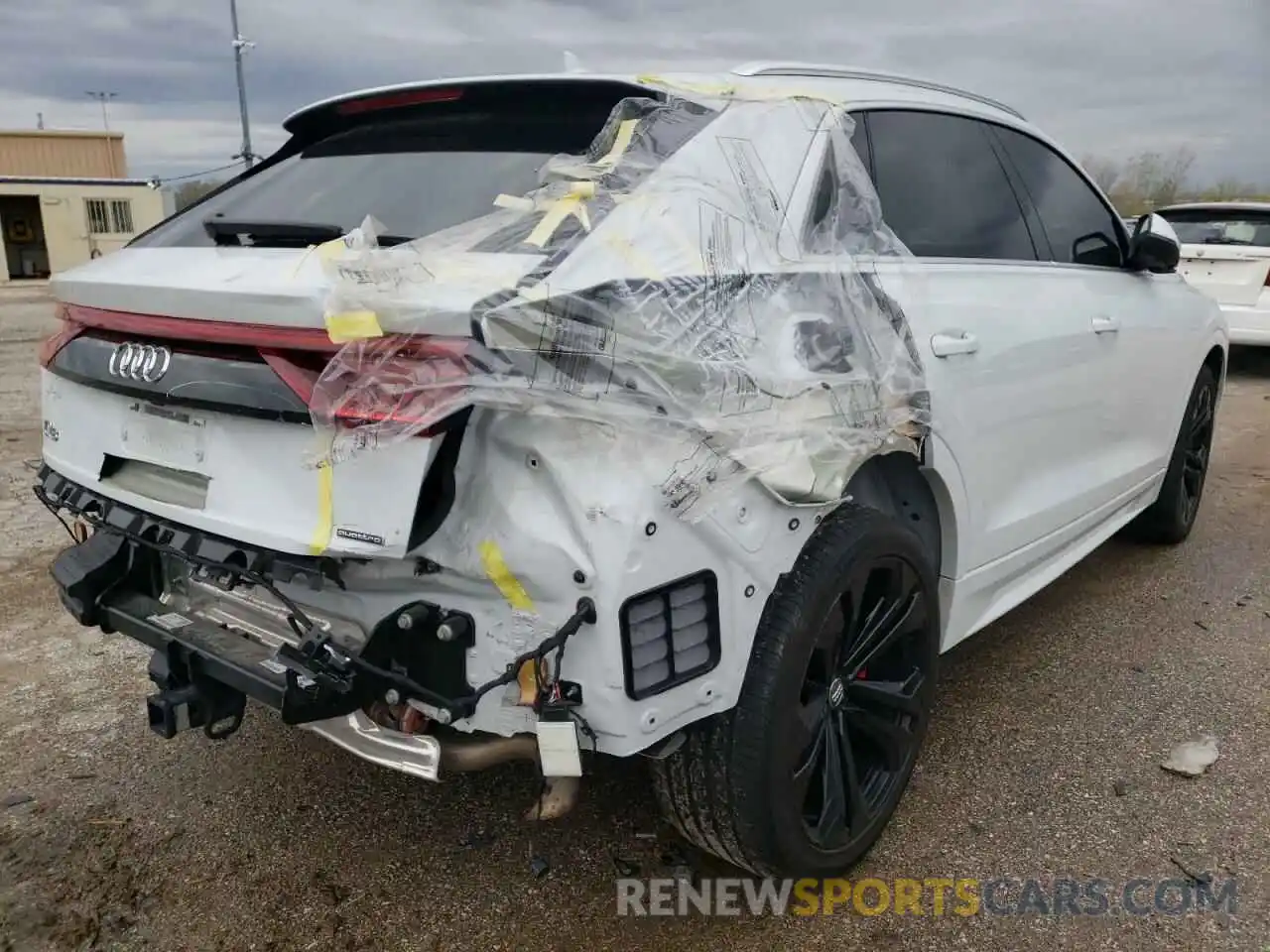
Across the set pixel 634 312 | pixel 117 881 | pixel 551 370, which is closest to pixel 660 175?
pixel 634 312

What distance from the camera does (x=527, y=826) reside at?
265 centimetres

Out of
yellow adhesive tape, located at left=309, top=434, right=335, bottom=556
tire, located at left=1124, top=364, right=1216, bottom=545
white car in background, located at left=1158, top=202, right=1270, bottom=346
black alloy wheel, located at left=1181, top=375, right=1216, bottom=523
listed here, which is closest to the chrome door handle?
yellow adhesive tape, located at left=309, top=434, right=335, bottom=556

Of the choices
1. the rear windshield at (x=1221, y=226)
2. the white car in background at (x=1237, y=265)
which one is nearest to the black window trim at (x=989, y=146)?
the white car in background at (x=1237, y=265)

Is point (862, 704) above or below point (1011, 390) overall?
below

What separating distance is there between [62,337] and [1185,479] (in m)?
4.50

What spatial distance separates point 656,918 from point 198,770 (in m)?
1.44

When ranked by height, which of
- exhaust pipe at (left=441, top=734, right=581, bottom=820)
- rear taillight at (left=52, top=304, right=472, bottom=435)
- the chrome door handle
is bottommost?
exhaust pipe at (left=441, top=734, right=581, bottom=820)

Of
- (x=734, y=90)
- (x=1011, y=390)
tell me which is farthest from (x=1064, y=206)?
(x=734, y=90)

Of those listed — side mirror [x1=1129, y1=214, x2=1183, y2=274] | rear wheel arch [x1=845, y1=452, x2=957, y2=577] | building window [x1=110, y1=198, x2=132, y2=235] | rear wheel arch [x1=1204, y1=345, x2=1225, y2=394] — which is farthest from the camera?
building window [x1=110, y1=198, x2=132, y2=235]

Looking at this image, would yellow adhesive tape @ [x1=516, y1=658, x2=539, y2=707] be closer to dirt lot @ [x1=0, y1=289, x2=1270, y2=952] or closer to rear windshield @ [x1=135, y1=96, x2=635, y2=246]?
dirt lot @ [x1=0, y1=289, x2=1270, y2=952]

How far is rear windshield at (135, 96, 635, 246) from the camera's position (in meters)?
2.12

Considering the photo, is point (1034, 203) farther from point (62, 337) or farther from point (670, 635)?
point (62, 337)

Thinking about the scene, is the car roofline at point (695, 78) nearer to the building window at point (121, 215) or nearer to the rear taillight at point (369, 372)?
the rear taillight at point (369, 372)

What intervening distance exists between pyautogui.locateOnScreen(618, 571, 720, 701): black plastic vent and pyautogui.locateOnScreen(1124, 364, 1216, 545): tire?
3.32m
